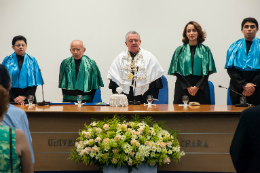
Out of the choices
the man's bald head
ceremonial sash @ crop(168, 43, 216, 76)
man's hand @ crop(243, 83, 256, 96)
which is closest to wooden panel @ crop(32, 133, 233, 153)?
man's hand @ crop(243, 83, 256, 96)

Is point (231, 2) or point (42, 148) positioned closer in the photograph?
point (42, 148)

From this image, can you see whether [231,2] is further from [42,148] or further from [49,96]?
[42,148]

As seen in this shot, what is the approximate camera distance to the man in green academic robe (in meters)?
4.52

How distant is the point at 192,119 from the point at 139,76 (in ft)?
4.59

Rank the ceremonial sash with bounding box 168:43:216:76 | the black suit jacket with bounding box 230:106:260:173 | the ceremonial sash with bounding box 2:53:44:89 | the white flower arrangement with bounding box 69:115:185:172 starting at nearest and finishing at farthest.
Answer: the black suit jacket with bounding box 230:106:260:173
the white flower arrangement with bounding box 69:115:185:172
the ceremonial sash with bounding box 168:43:216:76
the ceremonial sash with bounding box 2:53:44:89

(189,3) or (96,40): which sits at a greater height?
(189,3)

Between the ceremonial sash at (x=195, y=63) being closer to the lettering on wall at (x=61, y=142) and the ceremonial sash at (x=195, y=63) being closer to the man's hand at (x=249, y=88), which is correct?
the man's hand at (x=249, y=88)

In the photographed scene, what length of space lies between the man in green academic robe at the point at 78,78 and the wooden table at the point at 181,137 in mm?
1372

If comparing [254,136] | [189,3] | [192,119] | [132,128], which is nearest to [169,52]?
[189,3]

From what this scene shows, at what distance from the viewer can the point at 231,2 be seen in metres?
5.87

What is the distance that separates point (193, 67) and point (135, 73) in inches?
33.5

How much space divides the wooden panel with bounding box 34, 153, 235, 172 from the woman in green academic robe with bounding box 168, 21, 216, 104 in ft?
3.92

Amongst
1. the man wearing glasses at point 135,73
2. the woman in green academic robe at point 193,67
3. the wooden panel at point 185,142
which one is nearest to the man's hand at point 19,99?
the wooden panel at point 185,142

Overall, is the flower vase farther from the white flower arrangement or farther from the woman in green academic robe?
the woman in green academic robe
